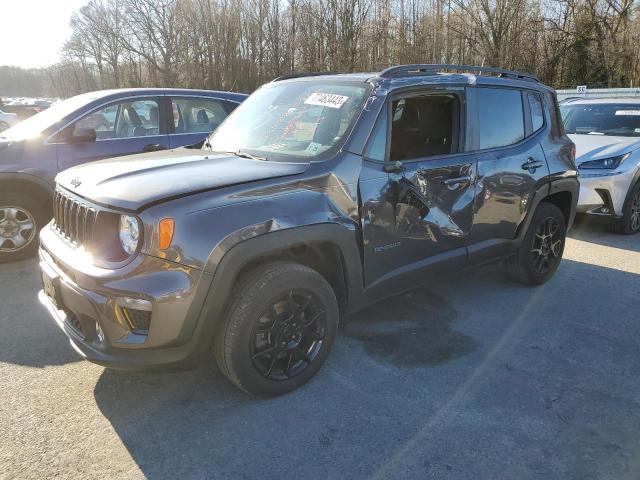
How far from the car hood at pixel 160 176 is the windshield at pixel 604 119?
252 inches

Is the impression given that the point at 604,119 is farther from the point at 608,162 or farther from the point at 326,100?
the point at 326,100

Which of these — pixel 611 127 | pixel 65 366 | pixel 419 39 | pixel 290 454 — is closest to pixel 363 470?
pixel 290 454

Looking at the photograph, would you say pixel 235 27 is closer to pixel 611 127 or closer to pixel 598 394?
pixel 611 127

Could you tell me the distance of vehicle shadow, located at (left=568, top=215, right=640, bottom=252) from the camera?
6410 millimetres

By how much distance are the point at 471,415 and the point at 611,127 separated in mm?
6480

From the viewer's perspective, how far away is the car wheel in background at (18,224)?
5.07 meters

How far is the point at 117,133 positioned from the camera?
18.8ft

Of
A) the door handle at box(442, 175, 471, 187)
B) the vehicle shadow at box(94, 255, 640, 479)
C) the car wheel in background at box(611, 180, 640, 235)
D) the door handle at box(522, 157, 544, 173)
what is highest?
the door handle at box(522, 157, 544, 173)

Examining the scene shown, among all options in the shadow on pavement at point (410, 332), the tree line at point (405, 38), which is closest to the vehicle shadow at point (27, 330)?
the shadow on pavement at point (410, 332)

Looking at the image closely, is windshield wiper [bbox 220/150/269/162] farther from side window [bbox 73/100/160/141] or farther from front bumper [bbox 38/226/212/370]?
side window [bbox 73/100/160/141]

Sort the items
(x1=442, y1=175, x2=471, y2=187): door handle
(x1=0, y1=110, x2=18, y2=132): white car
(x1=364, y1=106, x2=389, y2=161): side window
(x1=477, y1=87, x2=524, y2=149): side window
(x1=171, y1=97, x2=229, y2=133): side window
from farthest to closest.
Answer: (x1=0, y1=110, x2=18, y2=132): white car, (x1=171, y1=97, x2=229, y2=133): side window, (x1=477, y1=87, x2=524, y2=149): side window, (x1=442, y1=175, x2=471, y2=187): door handle, (x1=364, y1=106, x2=389, y2=161): side window

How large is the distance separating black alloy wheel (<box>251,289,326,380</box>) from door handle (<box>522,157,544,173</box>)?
236 cm

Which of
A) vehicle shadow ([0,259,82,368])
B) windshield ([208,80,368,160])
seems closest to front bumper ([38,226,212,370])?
vehicle shadow ([0,259,82,368])

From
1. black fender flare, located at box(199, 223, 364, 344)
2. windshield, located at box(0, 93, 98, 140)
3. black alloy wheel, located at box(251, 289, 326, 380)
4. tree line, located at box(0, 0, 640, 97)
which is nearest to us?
black fender flare, located at box(199, 223, 364, 344)
